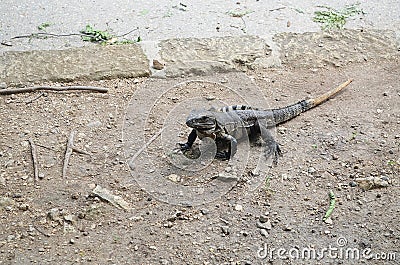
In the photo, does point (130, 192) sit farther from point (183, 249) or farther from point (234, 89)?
point (234, 89)

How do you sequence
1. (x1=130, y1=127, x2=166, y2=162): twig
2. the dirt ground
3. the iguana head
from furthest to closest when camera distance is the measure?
(x1=130, y1=127, x2=166, y2=162): twig, the iguana head, the dirt ground

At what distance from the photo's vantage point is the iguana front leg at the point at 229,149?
3973mm

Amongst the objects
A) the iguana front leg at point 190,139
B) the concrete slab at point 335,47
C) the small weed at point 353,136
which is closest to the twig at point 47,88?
the iguana front leg at point 190,139

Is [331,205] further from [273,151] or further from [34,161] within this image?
[34,161]

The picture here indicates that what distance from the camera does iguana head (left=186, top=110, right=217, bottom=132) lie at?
3.85m

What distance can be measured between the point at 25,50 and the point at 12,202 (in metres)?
2.25

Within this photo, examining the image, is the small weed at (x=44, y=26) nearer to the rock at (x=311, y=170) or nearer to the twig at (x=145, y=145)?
the twig at (x=145, y=145)

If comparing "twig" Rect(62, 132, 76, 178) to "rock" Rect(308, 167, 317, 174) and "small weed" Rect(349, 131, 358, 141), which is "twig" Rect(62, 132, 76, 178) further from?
"small weed" Rect(349, 131, 358, 141)

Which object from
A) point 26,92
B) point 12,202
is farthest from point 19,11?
point 12,202

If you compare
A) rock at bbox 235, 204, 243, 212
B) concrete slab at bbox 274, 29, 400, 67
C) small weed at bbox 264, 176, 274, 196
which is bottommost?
rock at bbox 235, 204, 243, 212

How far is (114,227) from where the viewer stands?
3.31 metres

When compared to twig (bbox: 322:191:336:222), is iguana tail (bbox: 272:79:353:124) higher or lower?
higher

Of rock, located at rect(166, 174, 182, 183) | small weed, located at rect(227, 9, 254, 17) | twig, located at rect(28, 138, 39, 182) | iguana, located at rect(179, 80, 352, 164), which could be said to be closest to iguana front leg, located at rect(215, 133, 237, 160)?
iguana, located at rect(179, 80, 352, 164)

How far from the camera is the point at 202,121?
387 centimetres
